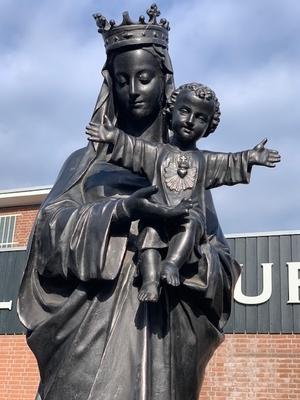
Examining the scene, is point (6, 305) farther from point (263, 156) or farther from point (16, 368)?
point (263, 156)

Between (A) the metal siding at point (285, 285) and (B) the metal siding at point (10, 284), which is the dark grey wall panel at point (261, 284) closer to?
(A) the metal siding at point (285, 285)

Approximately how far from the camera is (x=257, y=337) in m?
16.0

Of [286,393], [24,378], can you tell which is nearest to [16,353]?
[24,378]

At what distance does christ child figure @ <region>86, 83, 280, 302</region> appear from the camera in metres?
3.31

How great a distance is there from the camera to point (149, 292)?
10.1 ft

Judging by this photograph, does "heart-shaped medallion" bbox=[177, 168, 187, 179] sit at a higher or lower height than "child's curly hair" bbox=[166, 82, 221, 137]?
lower

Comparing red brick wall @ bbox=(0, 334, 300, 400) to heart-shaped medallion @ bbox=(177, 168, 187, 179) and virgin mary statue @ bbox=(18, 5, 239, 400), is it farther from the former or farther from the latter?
heart-shaped medallion @ bbox=(177, 168, 187, 179)

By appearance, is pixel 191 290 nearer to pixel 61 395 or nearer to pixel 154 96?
pixel 61 395

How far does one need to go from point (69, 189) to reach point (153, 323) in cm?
96

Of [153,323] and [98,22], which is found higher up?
[98,22]

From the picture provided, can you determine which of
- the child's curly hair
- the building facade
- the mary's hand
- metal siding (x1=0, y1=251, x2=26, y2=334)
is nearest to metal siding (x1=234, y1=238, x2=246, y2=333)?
the building facade

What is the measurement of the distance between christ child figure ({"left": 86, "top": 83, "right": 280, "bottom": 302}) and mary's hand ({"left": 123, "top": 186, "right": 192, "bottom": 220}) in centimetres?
5

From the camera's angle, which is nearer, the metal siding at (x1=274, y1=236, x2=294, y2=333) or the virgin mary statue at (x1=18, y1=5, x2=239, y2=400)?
the virgin mary statue at (x1=18, y1=5, x2=239, y2=400)

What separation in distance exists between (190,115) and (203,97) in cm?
11
